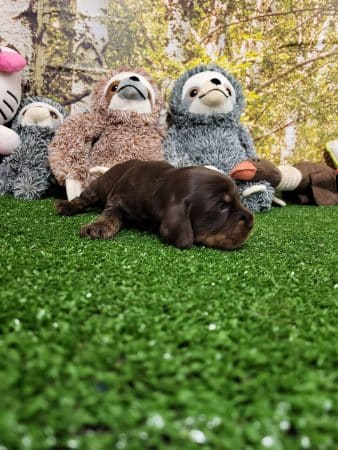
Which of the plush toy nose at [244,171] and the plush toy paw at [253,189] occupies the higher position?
the plush toy nose at [244,171]

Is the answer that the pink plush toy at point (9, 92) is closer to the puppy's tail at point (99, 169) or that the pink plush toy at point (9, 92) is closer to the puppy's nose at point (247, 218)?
the puppy's tail at point (99, 169)

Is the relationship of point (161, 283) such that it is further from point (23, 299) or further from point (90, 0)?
point (90, 0)

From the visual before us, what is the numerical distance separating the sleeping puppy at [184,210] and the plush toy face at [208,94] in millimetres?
1105

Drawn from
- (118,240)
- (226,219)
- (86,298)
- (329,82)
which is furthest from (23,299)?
(329,82)

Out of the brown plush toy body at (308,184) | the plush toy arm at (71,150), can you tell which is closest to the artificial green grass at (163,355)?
the plush toy arm at (71,150)

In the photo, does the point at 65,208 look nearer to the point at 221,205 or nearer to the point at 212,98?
the point at 221,205

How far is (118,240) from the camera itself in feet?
5.12

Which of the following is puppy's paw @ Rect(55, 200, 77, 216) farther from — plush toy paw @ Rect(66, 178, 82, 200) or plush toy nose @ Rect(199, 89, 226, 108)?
plush toy nose @ Rect(199, 89, 226, 108)

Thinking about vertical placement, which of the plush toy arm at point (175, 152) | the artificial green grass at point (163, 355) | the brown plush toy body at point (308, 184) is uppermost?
the artificial green grass at point (163, 355)

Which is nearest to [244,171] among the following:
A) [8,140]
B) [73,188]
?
[73,188]

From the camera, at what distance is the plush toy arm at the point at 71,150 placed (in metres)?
2.48

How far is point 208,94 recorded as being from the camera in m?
2.64

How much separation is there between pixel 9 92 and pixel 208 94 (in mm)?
1353

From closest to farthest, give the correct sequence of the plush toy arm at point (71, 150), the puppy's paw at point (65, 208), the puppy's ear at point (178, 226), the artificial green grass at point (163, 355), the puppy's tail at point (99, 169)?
the artificial green grass at point (163, 355)
the puppy's ear at point (178, 226)
the puppy's paw at point (65, 208)
the puppy's tail at point (99, 169)
the plush toy arm at point (71, 150)
